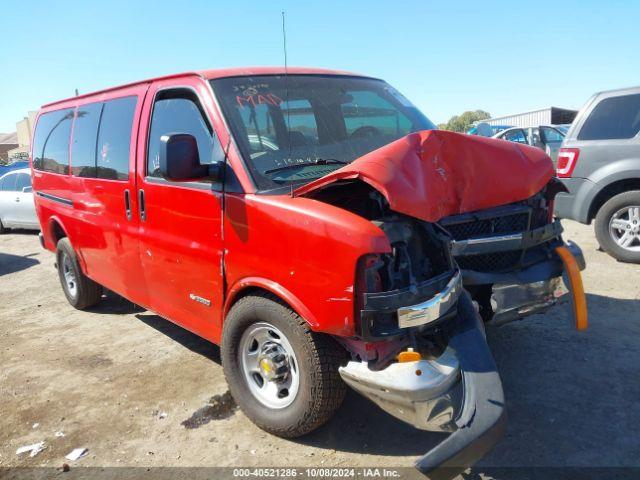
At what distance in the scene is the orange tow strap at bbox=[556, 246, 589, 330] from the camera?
3340 mm

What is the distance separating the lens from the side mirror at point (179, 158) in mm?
2887

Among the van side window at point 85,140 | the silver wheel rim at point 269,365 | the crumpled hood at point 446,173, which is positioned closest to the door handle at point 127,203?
the van side window at point 85,140

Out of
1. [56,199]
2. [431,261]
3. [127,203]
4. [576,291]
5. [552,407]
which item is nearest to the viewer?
[431,261]

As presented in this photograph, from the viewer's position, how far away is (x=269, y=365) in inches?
117

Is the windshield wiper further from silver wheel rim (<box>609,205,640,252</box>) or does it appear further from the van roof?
silver wheel rim (<box>609,205,640,252</box>)

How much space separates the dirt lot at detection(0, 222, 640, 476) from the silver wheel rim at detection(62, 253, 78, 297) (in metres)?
0.57

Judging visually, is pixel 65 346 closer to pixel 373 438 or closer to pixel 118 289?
pixel 118 289

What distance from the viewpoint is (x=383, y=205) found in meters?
2.71

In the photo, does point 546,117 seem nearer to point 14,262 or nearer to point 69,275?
point 14,262

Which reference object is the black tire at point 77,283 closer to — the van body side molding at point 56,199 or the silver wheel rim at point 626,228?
the van body side molding at point 56,199

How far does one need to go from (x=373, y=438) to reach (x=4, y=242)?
1091 cm

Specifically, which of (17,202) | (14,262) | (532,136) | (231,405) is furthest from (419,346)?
(532,136)

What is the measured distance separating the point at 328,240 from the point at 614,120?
5.60 meters

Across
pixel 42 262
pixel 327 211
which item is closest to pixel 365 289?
pixel 327 211
